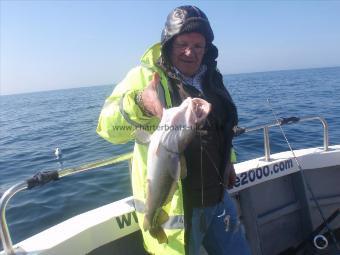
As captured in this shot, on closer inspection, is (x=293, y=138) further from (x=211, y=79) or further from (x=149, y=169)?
(x=149, y=169)

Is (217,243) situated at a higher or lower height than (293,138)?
higher

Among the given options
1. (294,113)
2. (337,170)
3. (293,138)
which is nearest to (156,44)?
(337,170)

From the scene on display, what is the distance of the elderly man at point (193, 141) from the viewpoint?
102 inches

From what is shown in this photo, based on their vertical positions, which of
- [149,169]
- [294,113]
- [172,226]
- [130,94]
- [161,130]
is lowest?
[294,113]

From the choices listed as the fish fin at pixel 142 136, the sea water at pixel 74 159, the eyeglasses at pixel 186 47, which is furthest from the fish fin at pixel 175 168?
the sea water at pixel 74 159

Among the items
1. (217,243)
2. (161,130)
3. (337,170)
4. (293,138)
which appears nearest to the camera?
(161,130)

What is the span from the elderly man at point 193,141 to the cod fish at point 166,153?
0.20 m

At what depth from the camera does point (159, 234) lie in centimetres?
255

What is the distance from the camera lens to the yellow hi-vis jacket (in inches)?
94.0

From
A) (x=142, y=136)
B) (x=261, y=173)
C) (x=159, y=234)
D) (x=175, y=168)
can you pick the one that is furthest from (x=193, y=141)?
(x=261, y=173)

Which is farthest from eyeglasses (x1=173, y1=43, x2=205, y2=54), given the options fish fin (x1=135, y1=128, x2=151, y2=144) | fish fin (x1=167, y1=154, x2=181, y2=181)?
fish fin (x1=167, y1=154, x2=181, y2=181)

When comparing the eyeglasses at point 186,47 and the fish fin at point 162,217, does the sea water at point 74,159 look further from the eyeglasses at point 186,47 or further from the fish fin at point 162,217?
the eyeglasses at point 186,47

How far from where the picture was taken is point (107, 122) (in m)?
2.42

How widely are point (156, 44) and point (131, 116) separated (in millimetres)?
830
